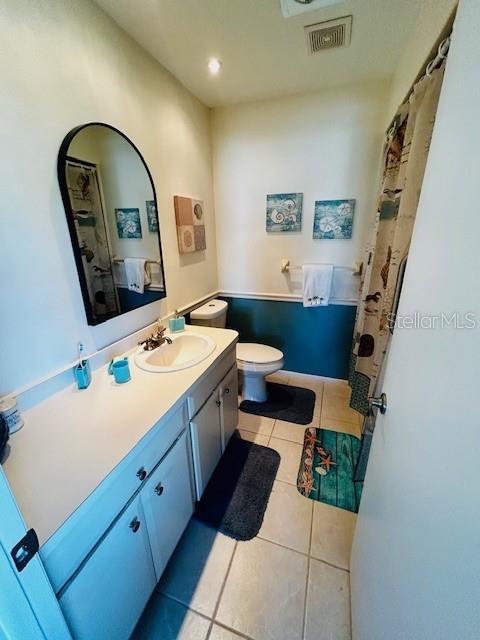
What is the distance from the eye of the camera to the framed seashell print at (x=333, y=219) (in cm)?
209

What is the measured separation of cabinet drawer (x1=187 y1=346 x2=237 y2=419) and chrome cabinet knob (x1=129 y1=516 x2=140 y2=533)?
0.41 m

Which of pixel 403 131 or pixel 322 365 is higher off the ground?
pixel 403 131

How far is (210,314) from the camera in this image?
2.08 metres

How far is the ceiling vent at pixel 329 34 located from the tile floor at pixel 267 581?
8.20ft

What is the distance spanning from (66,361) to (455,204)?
Result: 1.42m

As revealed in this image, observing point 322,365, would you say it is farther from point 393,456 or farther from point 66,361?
point 66,361

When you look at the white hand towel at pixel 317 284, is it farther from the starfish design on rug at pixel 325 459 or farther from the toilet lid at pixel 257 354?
the starfish design on rug at pixel 325 459

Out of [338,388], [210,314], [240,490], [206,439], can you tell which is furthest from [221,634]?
[338,388]

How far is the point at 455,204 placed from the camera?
0.52 meters

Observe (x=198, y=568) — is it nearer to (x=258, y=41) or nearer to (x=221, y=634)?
(x=221, y=634)

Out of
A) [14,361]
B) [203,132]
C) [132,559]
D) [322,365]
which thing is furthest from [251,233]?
[132,559]

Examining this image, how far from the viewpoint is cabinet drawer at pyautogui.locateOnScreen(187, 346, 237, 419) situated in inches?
47.2

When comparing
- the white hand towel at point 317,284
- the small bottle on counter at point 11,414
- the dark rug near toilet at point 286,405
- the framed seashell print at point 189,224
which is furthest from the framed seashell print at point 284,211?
the small bottle on counter at point 11,414

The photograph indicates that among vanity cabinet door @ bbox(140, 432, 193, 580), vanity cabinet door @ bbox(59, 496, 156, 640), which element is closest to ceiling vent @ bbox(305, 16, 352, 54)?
vanity cabinet door @ bbox(140, 432, 193, 580)
